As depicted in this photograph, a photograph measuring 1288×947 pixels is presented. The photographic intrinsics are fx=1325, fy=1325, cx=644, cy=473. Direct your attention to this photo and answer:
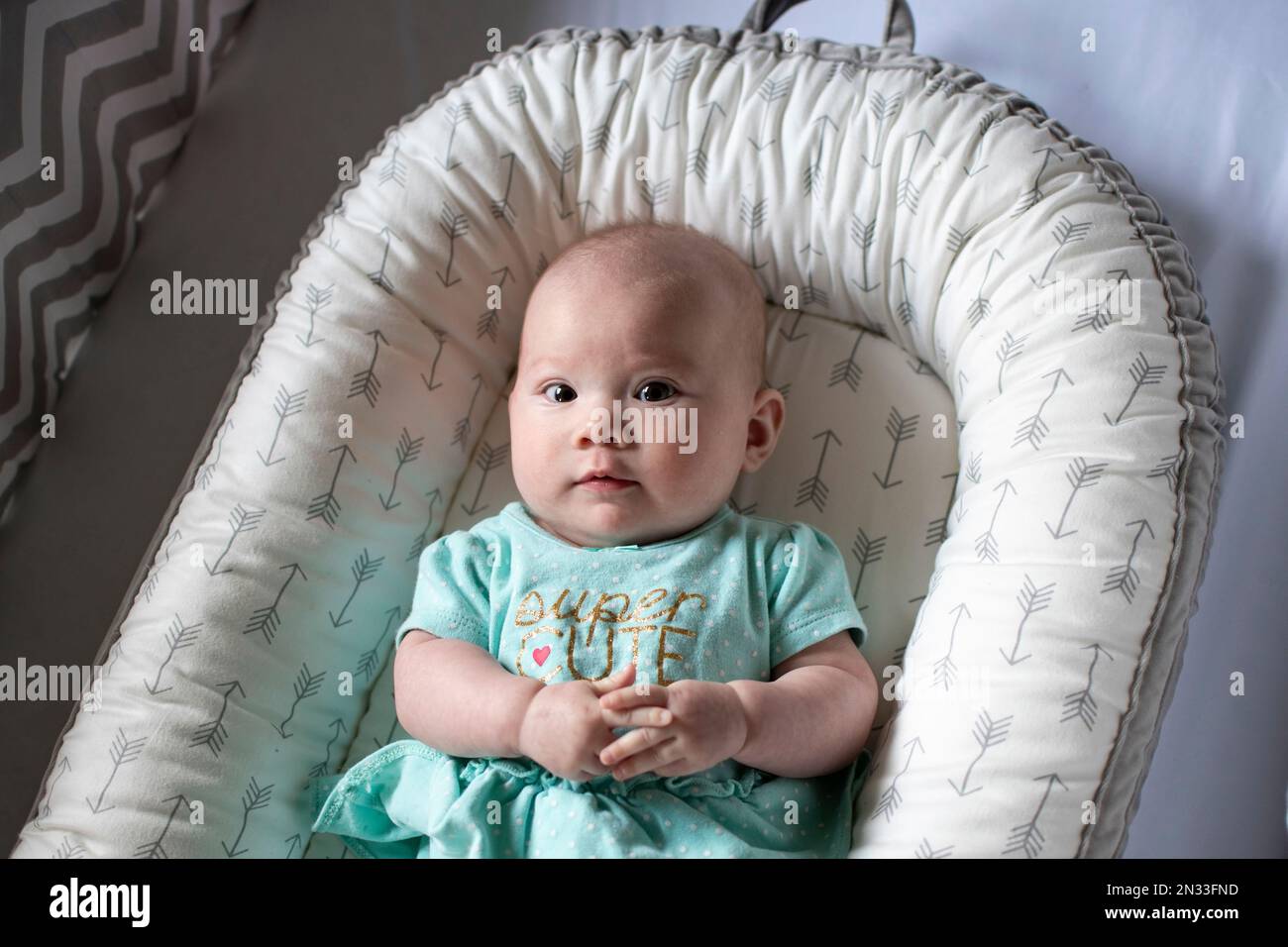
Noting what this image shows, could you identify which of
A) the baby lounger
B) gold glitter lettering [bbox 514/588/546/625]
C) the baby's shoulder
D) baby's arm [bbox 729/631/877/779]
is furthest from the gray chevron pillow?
baby's arm [bbox 729/631/877/779]

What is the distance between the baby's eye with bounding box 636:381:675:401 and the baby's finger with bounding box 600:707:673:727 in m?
0.32

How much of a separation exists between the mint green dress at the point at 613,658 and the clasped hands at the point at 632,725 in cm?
6

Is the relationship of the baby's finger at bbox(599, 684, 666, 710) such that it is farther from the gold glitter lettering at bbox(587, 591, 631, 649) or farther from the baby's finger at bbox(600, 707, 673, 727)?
the gold glitter lettering at bbox(587, 591, 631, 649)

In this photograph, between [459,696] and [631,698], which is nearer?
[631,698]

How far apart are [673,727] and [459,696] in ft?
0.74

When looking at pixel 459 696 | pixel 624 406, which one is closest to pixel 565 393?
pixel 624 406

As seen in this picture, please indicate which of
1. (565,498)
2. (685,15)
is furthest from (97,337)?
(685,15)

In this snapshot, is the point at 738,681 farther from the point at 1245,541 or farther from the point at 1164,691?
the point at 1245,541

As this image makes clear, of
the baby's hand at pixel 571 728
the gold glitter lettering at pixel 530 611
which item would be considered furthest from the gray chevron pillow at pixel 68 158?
the baby's hand at pixel 571 728

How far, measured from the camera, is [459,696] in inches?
46.8

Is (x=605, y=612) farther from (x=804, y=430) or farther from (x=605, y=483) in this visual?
(x=804, y=430)

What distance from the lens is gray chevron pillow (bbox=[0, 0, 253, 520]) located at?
154 cm

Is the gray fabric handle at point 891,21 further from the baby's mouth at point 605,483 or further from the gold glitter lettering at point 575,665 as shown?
the gold glitter lettering at point 575,665

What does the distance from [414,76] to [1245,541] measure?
1.27m
